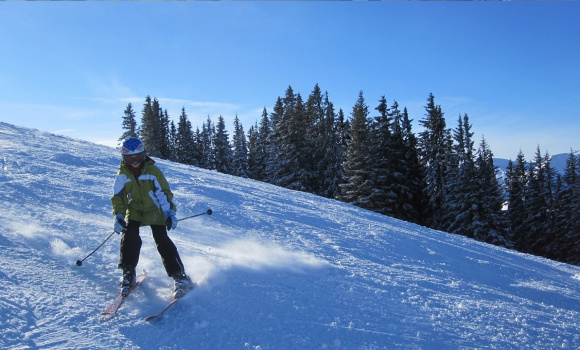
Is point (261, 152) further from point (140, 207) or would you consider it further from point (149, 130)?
point (140, 207)

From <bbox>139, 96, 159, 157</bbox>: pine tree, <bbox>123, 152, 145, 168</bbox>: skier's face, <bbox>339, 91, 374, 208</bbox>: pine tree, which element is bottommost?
<bbox>123, 152, 145, 168</bbox>: skier's face

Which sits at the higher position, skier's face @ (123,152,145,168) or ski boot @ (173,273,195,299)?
skier's face @ (123,152,145,168)

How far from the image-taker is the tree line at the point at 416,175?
32.0 metres

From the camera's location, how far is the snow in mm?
3787

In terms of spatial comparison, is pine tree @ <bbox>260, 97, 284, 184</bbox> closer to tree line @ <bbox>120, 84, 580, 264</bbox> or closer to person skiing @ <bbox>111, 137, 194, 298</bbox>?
tree line @ <bbox>120, 84, 580, 264</bbox>

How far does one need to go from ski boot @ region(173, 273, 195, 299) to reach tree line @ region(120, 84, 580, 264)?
26501 millimetres

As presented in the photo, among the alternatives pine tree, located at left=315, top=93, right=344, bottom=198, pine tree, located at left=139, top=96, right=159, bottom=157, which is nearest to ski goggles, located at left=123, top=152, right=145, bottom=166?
pine tree, located at left=315, top=93, right=344, bottom=198

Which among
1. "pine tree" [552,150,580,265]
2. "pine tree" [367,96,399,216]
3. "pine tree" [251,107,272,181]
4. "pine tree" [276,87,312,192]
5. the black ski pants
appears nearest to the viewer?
the black ski pants

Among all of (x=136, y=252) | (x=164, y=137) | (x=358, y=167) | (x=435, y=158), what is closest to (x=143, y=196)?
(x=136, y=252)

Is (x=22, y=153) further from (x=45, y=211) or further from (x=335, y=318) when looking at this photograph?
(x=335, y=318)

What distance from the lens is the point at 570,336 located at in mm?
4660

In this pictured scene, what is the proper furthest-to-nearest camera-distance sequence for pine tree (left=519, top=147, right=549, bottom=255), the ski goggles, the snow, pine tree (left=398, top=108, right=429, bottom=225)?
pine tree (left=519, top=147, right=549, bottom=255), pine tree (left=398, top=108, right=429, bottom=225), the ski goggles, the snow

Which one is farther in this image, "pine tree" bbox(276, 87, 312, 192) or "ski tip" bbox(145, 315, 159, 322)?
"pine tree" bbox(276, 87, 312, 192)

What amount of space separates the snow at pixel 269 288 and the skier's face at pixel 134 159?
4.70 ft
